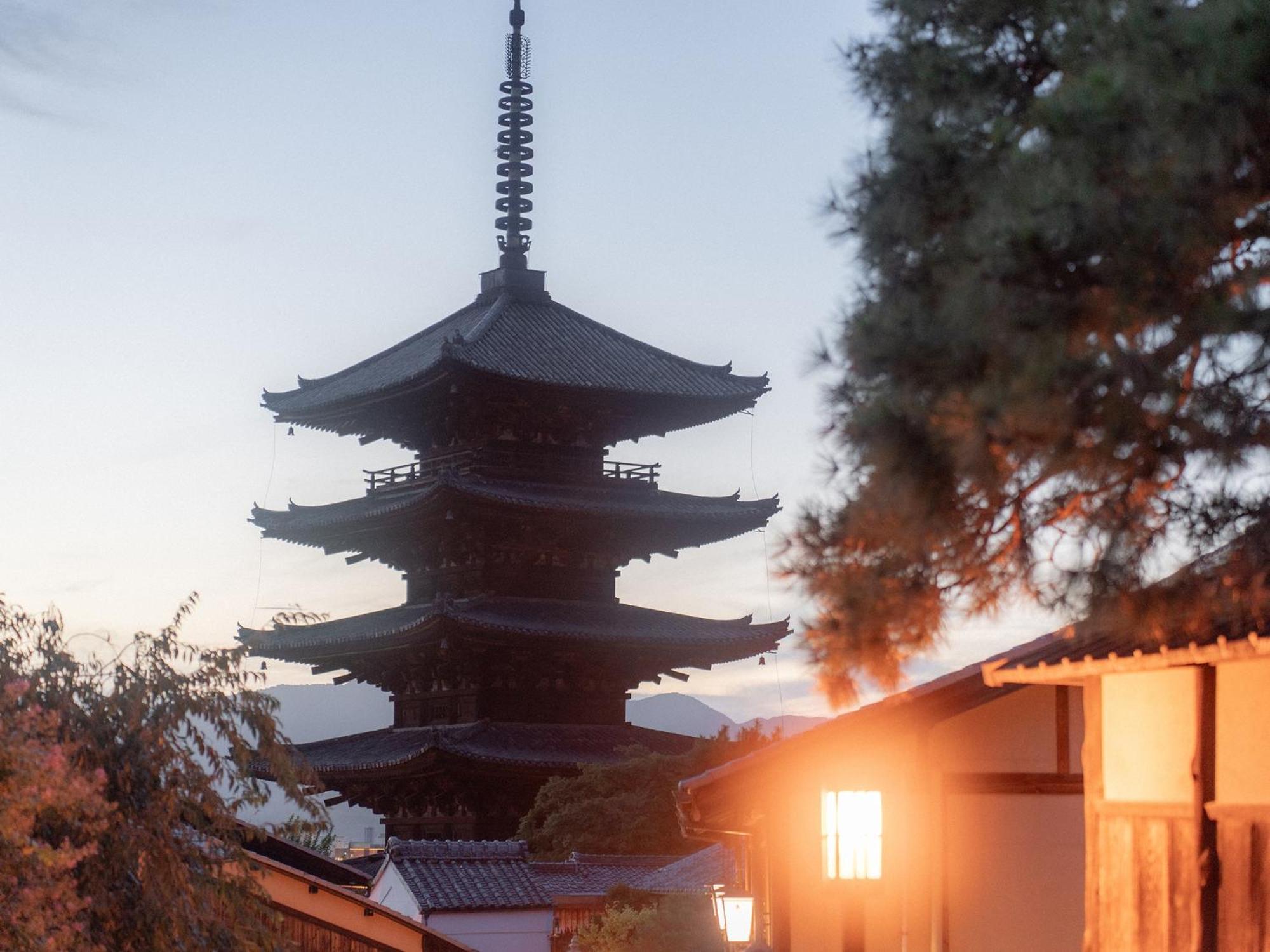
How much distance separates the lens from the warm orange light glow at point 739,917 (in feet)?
53.8

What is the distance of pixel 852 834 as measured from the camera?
1315 cm

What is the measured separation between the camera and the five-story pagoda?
36125mm

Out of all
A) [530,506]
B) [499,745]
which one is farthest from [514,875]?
[530,506]

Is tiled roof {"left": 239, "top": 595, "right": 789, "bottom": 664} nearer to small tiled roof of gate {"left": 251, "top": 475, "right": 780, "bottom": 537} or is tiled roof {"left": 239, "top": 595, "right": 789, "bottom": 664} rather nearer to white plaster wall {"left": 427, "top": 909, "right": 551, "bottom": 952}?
small tiled roof of gate {"left": 251, "top": 475, "right": 780, "bottom": 537}

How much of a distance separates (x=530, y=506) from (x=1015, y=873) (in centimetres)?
2316

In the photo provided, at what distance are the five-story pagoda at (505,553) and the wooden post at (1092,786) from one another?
82.0 ft

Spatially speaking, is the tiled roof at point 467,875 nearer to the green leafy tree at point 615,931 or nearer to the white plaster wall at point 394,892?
the white plaster wall at point 394,892

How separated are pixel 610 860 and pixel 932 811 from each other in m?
21.1

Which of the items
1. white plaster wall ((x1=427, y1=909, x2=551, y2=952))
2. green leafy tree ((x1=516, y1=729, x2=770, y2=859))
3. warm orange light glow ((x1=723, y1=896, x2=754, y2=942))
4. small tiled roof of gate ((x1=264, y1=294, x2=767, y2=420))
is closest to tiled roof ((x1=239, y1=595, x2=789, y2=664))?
green leafy tree ((x1=516, y1=729, x2=770, y2=859))

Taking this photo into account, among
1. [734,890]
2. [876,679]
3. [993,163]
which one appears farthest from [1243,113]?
[734,890]

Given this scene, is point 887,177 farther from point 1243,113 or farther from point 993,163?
point 1243,113

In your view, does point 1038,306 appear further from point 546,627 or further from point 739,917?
point 546,627

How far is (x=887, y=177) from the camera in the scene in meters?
7.33

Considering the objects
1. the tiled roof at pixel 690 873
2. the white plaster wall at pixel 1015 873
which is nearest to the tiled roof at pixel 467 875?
the tiled roof at pixel 690 873
